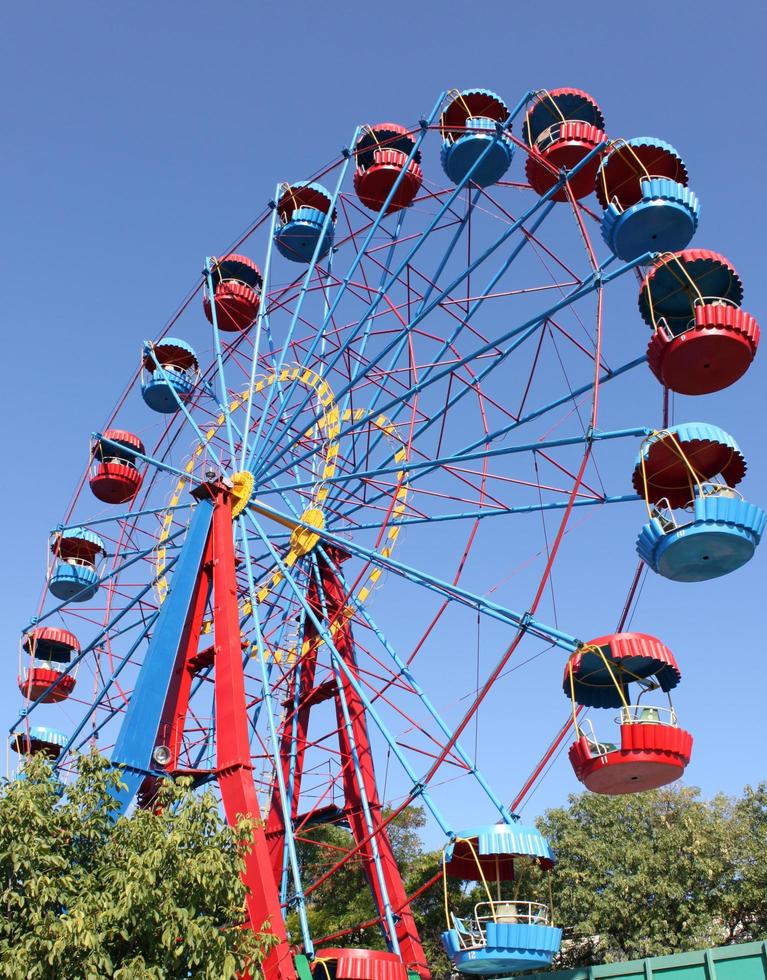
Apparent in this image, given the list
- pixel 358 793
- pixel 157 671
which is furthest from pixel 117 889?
pixel 358 793

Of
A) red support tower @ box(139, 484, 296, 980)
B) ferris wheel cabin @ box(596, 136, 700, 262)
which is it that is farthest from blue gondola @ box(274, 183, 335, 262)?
red support tower @ box(139, 484, 296, 980)

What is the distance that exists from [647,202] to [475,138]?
5500 mm

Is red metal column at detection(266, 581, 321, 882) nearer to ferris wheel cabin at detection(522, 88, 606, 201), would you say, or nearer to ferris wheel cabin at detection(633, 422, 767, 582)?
ferris wheel cabin at detection(633, 422, 767, 582)

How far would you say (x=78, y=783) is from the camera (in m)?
12.4

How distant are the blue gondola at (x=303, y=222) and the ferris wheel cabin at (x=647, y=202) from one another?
801cm

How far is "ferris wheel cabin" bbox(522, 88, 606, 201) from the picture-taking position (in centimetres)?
1997

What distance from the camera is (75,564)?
23.4 meters

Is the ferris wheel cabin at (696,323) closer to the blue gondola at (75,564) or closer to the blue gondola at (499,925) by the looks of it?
the blue gondola at (499,925)

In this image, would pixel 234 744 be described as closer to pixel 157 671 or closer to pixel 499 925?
pixel 157 671

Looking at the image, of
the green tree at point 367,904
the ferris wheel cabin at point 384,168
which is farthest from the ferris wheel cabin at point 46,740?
the ferris wheel cabin at point 384,168

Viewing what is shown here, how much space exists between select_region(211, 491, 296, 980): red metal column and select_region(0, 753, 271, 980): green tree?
91cm

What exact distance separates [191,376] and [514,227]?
993cm

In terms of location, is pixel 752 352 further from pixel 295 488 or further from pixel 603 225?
pixel 295 488

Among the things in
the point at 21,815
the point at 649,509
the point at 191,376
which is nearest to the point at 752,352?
the point at 649,509
